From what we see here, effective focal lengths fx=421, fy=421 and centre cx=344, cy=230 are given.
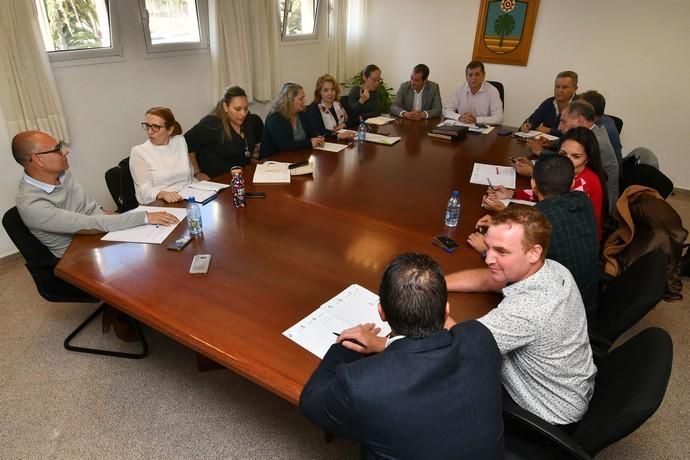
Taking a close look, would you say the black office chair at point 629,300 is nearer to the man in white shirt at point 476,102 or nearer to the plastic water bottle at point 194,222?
the plastic water bottle at point 194,222

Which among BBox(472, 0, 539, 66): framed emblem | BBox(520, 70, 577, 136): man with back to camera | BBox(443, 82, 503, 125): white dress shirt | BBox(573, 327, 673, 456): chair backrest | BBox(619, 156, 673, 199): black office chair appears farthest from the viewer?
BBox(472, 0, 539, 66): framed emblem

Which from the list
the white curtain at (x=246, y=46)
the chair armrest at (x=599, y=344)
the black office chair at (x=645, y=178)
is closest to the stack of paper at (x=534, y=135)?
the black office chair at (x=645, y=178)

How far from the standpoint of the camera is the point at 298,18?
546 centimetres

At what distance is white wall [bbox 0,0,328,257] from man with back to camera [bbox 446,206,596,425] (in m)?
3.50

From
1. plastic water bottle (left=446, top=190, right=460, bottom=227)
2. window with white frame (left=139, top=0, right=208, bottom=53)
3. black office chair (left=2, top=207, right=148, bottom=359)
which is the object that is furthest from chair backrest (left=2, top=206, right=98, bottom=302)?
window with white frame (left=139, top=0, right=208, bottom=53)

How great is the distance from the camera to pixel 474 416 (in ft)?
3.15

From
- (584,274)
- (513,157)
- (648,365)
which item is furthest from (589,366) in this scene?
(513,157)

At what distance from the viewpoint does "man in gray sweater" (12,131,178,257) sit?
199cm

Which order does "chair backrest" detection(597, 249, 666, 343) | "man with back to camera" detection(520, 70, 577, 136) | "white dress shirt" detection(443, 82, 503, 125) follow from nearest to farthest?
"chair backrest" detection(597, 249, 666, 343) < "man with back to camera" detection(520, 70, 577, 136) < "white dress shirt" detection(443, 82, 503, 125)

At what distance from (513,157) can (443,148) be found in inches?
22.1

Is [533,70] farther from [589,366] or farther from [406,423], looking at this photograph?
[406,423]

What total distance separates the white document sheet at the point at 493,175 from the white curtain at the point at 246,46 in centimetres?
284

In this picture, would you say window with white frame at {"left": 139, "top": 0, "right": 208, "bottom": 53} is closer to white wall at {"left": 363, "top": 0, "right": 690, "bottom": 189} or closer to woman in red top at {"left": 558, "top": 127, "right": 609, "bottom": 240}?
white wall at {"left": 363, "top": 0, "right": 690, "bottom": 189}

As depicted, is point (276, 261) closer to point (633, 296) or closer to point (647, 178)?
point (633, 296)
